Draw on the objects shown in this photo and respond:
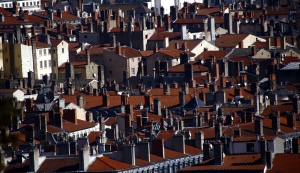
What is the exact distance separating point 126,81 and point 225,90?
55.7ft

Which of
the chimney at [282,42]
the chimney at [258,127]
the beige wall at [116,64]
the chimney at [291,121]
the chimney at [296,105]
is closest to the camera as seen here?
the chimney at [258,127]

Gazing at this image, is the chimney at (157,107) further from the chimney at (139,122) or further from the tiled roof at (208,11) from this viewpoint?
the tiled roof at (208,11)

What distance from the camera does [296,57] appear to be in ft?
302

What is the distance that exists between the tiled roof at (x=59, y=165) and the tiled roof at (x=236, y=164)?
3.78 meters

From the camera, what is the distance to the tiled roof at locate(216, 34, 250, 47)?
104 metres

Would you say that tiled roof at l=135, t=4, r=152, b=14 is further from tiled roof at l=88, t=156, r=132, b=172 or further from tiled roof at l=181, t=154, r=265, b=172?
tiled roof at l=181, t=154, r=265, b=172

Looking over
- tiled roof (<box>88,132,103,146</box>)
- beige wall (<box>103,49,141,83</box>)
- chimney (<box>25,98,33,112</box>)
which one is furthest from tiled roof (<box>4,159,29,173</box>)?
beige wall (<box>103,49,141,83</box>)

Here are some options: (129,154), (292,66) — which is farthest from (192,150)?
(292,66)

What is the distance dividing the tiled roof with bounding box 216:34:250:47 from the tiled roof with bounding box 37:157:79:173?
202ft

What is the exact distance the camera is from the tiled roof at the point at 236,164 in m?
37.0

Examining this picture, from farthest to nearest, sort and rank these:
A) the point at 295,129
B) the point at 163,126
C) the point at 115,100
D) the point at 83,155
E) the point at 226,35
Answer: the point at 226,35
the point at 115,100
the point at 163,126
the point at 295,129
the point at 83,155

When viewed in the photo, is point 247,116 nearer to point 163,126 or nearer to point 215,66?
point 163,126

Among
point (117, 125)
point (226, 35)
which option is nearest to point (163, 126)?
point (117, 125)

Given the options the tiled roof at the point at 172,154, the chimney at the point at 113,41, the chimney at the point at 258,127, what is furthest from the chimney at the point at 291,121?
the chimney at the point at 113,41
